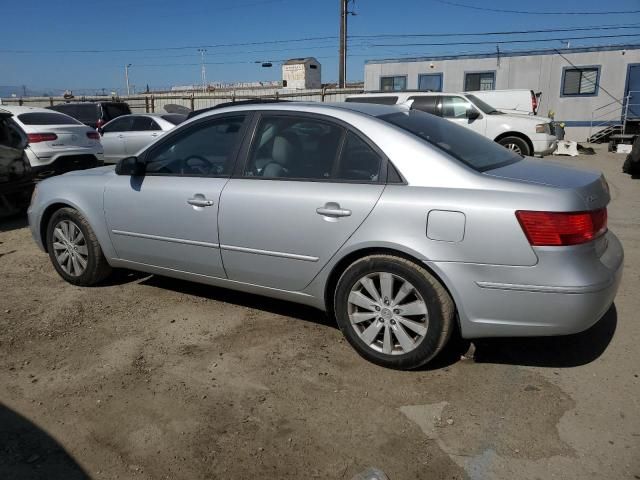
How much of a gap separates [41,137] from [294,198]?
742 centimetres

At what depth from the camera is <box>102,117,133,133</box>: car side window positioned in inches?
519

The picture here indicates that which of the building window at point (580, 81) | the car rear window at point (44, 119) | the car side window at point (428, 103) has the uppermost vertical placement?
the building window at point (580, 81)

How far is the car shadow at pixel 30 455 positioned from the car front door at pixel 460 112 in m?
11.6

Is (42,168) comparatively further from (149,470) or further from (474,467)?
(474,467)

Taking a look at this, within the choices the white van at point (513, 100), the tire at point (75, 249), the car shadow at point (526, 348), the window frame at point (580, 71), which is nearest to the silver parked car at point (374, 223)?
the tire at point (75, 249)

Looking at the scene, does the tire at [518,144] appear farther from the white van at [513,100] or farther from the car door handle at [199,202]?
A: the car door handle at [199,202]

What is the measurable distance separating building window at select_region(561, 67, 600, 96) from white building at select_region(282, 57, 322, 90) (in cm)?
1864

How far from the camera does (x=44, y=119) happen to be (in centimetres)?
955

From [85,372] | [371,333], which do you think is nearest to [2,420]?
[85,372]

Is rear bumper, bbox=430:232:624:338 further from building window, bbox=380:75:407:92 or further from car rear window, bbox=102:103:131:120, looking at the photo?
building window, bbox=380:75:407:92

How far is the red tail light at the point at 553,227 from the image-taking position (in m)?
2.71

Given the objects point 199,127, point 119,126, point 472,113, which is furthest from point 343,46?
point 199,127

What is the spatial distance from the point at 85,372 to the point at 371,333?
1.78 metres

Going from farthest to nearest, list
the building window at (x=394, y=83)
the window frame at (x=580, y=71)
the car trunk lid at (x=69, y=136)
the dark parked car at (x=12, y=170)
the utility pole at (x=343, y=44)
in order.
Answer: the utility pole at (x=343, y=44), the building window at (x=394, y=83), the window frame at (x=580, y=71), the car trunk lid at (x=69, y=136), the dark parked car at (x=12, y=170)
